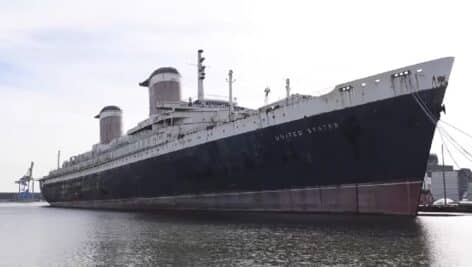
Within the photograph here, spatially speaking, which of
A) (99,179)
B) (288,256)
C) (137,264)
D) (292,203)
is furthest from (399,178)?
(99,179)

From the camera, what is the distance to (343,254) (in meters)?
15.0

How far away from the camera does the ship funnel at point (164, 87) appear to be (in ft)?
172

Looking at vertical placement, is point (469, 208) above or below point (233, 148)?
below

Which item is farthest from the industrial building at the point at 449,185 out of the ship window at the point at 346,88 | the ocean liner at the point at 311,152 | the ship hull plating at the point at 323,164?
the ship window at the point at 346,88

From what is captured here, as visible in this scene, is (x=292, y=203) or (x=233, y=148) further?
(x=233, y=148)

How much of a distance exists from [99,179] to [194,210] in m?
21.6

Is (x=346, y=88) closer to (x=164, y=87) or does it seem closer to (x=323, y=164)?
(x=323, y=164)

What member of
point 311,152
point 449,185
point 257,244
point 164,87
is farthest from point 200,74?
point 449,185

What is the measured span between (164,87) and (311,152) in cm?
2702

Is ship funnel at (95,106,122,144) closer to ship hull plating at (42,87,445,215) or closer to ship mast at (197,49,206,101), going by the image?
ship mast at (197,49,206,101)

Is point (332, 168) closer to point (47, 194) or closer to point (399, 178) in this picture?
point (399, 178)

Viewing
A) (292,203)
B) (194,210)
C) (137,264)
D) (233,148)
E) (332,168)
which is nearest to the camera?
(137,264)

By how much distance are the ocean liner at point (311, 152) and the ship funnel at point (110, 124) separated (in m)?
24.4

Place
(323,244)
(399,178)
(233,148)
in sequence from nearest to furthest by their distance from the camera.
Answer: (323,244), (399,178), (233,148)
